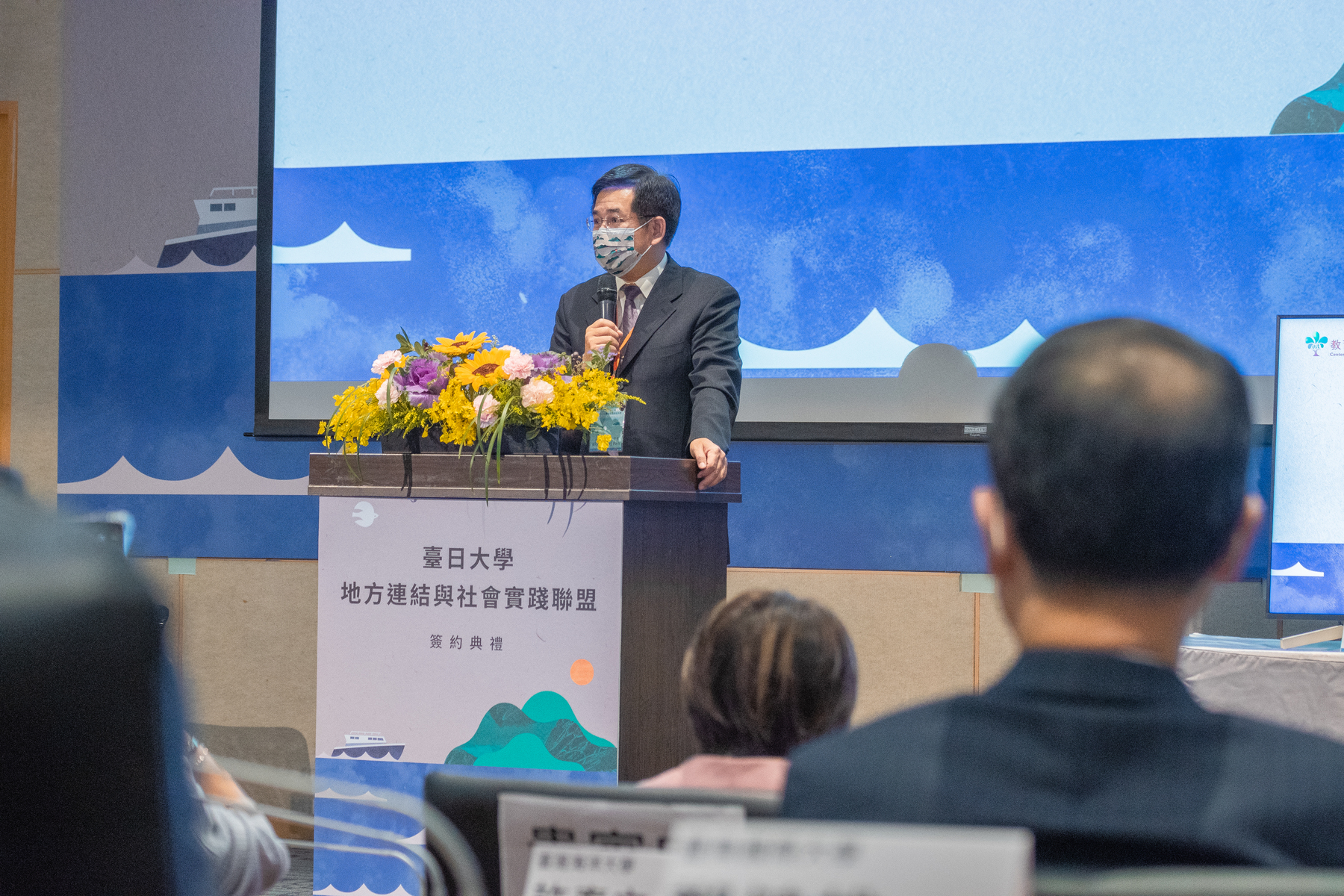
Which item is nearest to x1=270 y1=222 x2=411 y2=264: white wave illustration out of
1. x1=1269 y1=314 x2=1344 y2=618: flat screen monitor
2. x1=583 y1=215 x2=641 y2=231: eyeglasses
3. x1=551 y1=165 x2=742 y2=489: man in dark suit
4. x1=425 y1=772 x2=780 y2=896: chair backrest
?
x1=551 y1=165 x2=742 y2=489: man in dark suit

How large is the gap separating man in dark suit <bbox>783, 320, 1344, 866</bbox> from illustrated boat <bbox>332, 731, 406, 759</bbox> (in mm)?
1723

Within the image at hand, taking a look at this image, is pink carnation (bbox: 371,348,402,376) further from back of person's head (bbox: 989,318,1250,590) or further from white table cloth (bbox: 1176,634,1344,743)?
back of person's head (bbox: 989,318,1250,590)

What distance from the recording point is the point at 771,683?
41.7 inches

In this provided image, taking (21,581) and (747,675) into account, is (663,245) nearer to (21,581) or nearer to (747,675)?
(747,675)

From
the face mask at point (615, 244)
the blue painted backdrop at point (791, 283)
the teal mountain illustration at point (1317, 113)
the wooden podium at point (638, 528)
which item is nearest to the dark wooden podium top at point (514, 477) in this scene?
the wooden podium at point (638, 528)

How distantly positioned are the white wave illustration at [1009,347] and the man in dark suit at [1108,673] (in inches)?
108

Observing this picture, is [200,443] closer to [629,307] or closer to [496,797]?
[629,307]

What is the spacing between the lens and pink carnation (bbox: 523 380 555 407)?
6.86 feet

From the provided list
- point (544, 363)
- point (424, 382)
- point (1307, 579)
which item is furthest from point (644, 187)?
point (1307, 579)

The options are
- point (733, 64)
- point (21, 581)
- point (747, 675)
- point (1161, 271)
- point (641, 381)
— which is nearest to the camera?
point (21, 581)

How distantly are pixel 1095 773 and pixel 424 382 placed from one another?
5.79 feet

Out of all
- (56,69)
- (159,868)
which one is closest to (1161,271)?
(159,868)

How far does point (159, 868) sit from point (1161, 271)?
10.5 feet

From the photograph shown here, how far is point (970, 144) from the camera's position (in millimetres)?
3326
